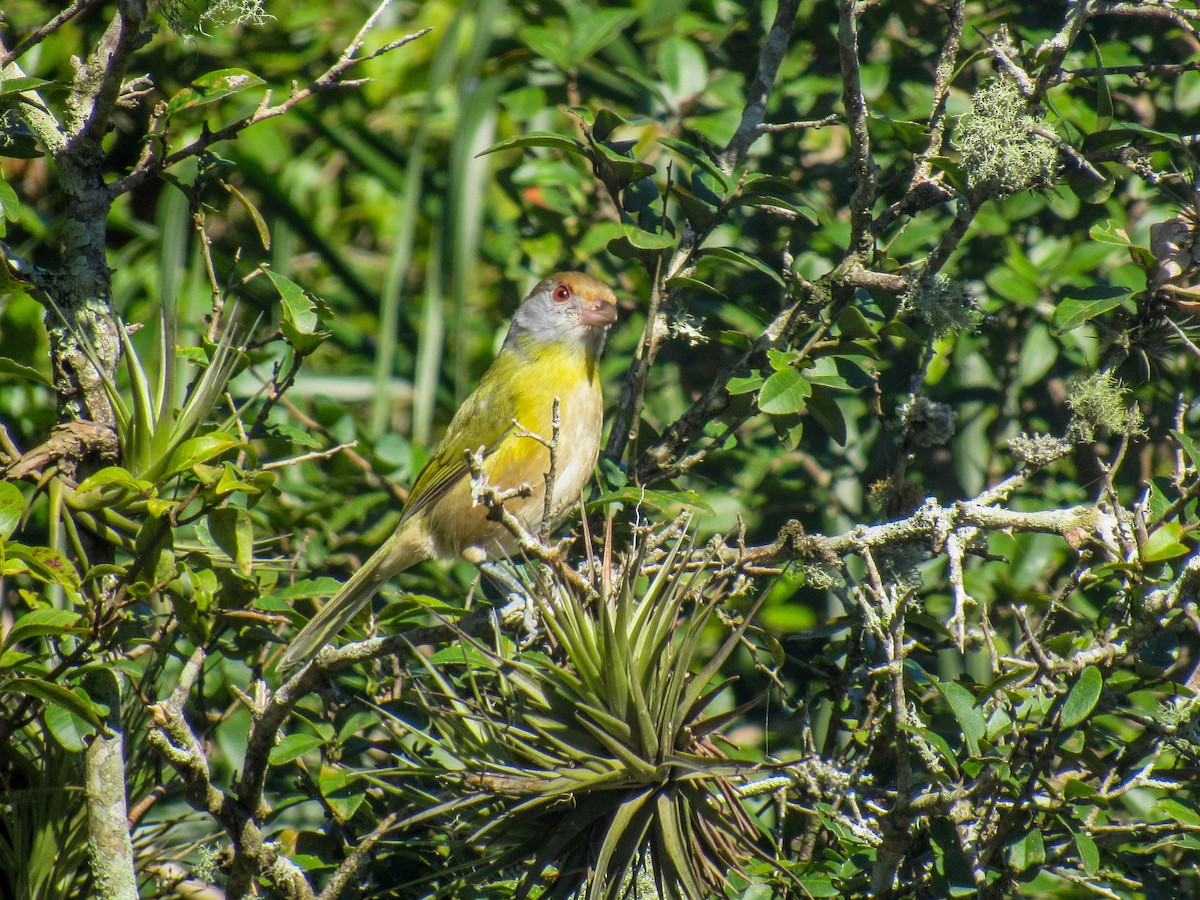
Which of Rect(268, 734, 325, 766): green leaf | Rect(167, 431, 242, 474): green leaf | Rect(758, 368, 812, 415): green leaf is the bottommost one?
Rect(268, 734, 325, 766): green leaf

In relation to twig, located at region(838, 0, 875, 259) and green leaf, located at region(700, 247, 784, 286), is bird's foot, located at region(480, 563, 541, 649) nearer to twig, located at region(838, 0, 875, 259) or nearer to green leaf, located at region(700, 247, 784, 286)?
green leaf, located at region(700, 247, 784, 286)

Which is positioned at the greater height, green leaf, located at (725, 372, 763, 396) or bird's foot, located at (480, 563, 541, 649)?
green leaf, located at (725, 372, 763, 396)

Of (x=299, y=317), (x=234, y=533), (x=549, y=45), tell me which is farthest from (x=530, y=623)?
(x=549, y=45)

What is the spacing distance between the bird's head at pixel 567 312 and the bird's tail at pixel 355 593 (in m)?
1.11

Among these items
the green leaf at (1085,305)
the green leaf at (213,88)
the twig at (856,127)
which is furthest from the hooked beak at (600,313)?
the green leaf at (1085,305)

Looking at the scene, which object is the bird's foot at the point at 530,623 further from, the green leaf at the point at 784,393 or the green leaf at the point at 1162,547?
the green leaf at the point at 1162,547

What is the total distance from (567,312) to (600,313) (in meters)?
0.31

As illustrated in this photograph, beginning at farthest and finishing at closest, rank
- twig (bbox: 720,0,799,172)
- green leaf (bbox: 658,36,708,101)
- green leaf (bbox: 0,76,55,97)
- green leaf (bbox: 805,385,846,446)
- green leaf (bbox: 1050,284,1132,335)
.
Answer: green leaf (bbox: 658,36,708,101) < twig (bbox: 720,0,799,172) < green leaf (bbox: 805,385,846,446) < green leaf (bbox: 1050,284,1132,335) < green leaf (bbox: 0,76,55,97)

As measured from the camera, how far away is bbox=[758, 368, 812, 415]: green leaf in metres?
3.03

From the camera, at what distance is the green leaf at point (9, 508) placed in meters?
2.66

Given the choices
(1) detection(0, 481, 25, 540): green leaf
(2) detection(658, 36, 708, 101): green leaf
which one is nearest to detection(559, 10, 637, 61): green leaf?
(2) detection(658, 36, 708, 101): green leaf

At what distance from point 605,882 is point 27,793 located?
1523mm

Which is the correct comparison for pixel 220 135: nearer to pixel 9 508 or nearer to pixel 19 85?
pixel 19 85

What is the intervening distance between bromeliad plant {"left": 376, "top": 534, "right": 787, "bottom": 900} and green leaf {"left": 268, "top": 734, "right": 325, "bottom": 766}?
1.90ft
